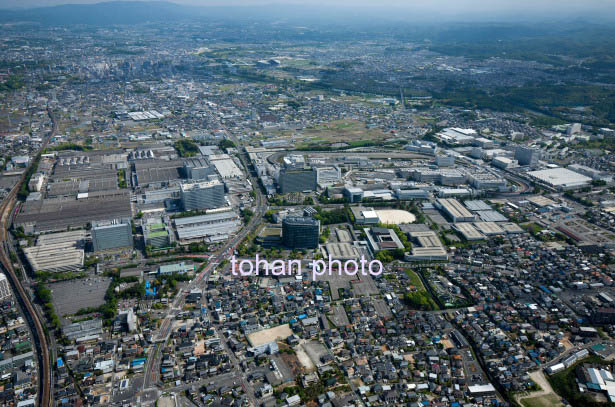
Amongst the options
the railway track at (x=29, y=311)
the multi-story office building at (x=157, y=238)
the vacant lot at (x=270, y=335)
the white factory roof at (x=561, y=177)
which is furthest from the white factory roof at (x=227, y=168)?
the white factory roof at (x=561, y=177)

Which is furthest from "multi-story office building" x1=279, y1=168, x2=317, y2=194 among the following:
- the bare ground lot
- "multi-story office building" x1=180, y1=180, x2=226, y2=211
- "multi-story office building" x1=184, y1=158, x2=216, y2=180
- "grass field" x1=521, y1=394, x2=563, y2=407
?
"grass field" x1=521, y1=394, x2=563, y2=407

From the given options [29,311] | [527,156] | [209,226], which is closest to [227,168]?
[209,226]

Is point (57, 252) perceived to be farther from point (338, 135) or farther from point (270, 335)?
point (338, 135)

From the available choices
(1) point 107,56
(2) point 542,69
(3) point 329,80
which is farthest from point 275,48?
(2) point 542,69

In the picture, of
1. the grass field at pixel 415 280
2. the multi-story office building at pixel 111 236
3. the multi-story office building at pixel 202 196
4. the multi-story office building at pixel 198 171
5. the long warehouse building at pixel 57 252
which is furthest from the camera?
the multi-story office building at pixel 198 171

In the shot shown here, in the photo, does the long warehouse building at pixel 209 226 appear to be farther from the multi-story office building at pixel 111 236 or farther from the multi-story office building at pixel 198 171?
the multi-story office building at pixel 198 171

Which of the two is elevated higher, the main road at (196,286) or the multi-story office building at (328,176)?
the multi-story office building at (328,176)

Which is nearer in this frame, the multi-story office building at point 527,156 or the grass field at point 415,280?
the grass field at point 415,280
